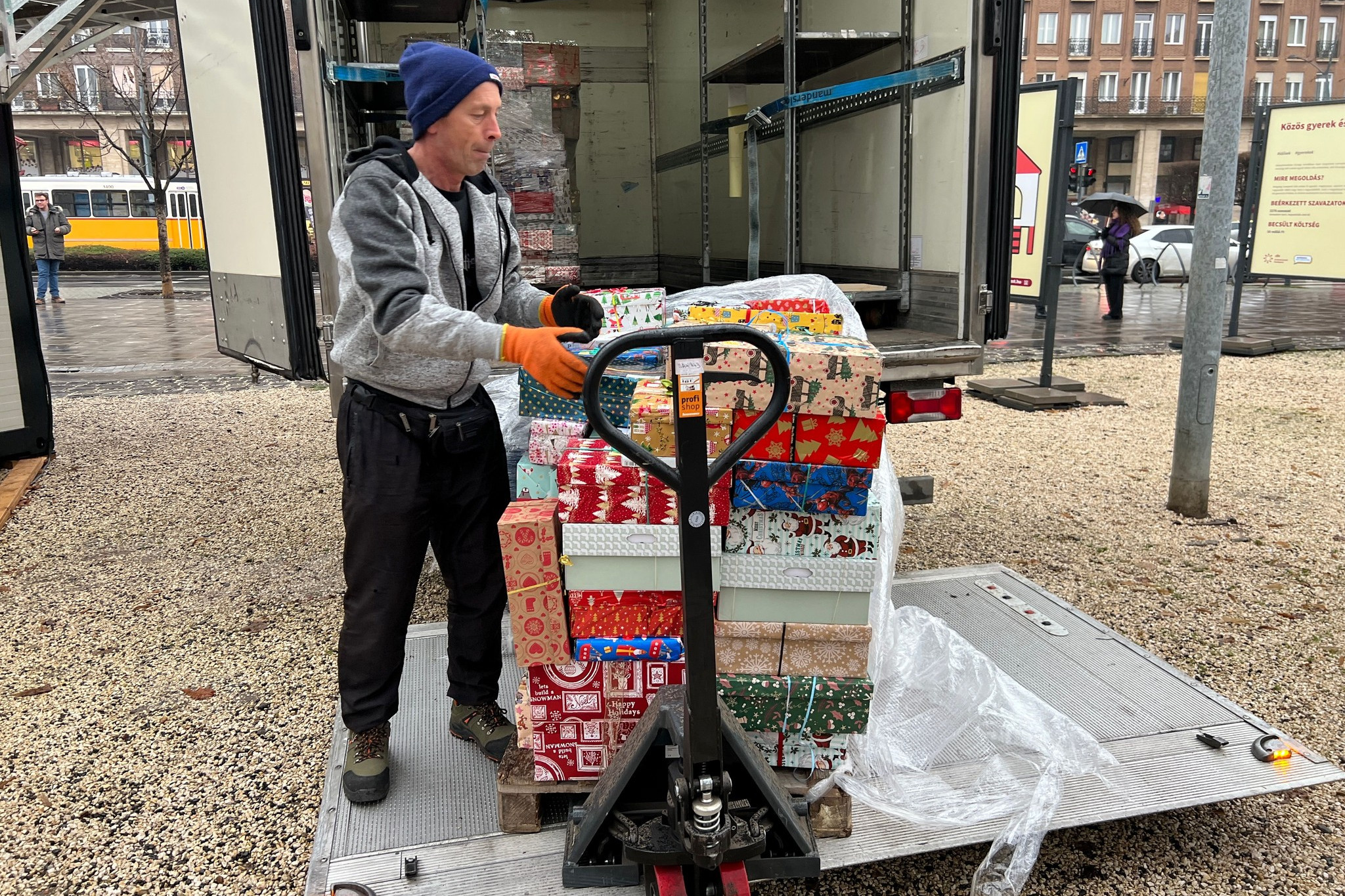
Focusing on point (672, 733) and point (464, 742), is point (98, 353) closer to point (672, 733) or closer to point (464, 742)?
point (464, 742)

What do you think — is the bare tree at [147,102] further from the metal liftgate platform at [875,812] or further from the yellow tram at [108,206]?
the metal liftgate platform at [875,812]

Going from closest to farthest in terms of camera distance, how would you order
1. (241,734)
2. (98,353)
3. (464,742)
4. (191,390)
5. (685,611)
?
1. (685,611)
2. (464,742)
3. (241,734)
4. (191,390)
5. (98,353)

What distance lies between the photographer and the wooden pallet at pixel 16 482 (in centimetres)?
535

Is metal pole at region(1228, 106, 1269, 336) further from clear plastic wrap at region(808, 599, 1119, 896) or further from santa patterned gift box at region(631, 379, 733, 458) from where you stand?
santa patterned gift box at region(631, 379, 733, 458)

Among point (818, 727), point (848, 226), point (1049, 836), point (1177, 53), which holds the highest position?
point (1177, 53)

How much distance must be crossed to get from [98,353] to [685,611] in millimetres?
12370

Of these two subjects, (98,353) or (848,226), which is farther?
(98,353)

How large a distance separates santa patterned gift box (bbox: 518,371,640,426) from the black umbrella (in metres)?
9.34

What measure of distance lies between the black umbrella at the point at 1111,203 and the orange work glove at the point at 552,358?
9914 mm

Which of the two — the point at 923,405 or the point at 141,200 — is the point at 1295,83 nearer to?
the point at 141,200

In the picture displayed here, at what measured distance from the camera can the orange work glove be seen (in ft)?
6.48

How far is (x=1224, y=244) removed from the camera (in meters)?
4.86

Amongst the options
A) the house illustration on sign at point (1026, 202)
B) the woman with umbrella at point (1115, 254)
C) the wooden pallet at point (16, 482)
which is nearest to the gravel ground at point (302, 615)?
the wooden pallet at point (16, 482)

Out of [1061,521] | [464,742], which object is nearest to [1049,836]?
[464,742]
